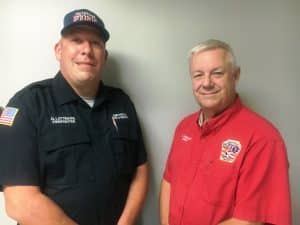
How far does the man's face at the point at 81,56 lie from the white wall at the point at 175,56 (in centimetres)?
26

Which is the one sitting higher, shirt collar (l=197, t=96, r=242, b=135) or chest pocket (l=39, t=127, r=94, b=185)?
shirt collar (l=197, t=96, r=242, b=135)

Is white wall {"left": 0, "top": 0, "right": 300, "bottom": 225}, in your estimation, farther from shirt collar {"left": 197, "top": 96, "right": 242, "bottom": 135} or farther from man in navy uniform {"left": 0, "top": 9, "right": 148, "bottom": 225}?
shirt collar {"left": 197, "top": 96, "right": 242, "bottom": 135}

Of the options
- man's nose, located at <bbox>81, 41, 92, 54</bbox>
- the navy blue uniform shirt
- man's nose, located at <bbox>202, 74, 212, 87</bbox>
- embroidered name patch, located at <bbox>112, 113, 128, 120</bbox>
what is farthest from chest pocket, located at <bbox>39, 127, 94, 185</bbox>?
man's nose, located at <bbox>202, 74, 212, 87</bbox>

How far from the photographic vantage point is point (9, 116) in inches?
55.8

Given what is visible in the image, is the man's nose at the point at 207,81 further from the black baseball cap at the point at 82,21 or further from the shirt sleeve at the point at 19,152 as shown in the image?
the shirt sleeve at the point at 19,152

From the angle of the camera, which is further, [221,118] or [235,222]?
[221,118]

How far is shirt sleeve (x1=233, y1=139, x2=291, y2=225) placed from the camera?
128 centimetres

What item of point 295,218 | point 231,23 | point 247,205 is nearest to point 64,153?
point 247,205

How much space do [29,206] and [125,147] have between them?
50 cm

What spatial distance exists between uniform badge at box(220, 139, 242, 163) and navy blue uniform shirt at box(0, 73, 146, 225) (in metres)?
0.47

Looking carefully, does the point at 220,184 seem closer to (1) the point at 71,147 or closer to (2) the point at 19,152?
(1) the point at 71,147

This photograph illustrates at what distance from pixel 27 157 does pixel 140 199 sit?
59 cm

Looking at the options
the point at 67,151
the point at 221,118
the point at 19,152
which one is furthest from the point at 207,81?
the point at 19,152

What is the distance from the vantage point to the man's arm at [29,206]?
53.3 inches
